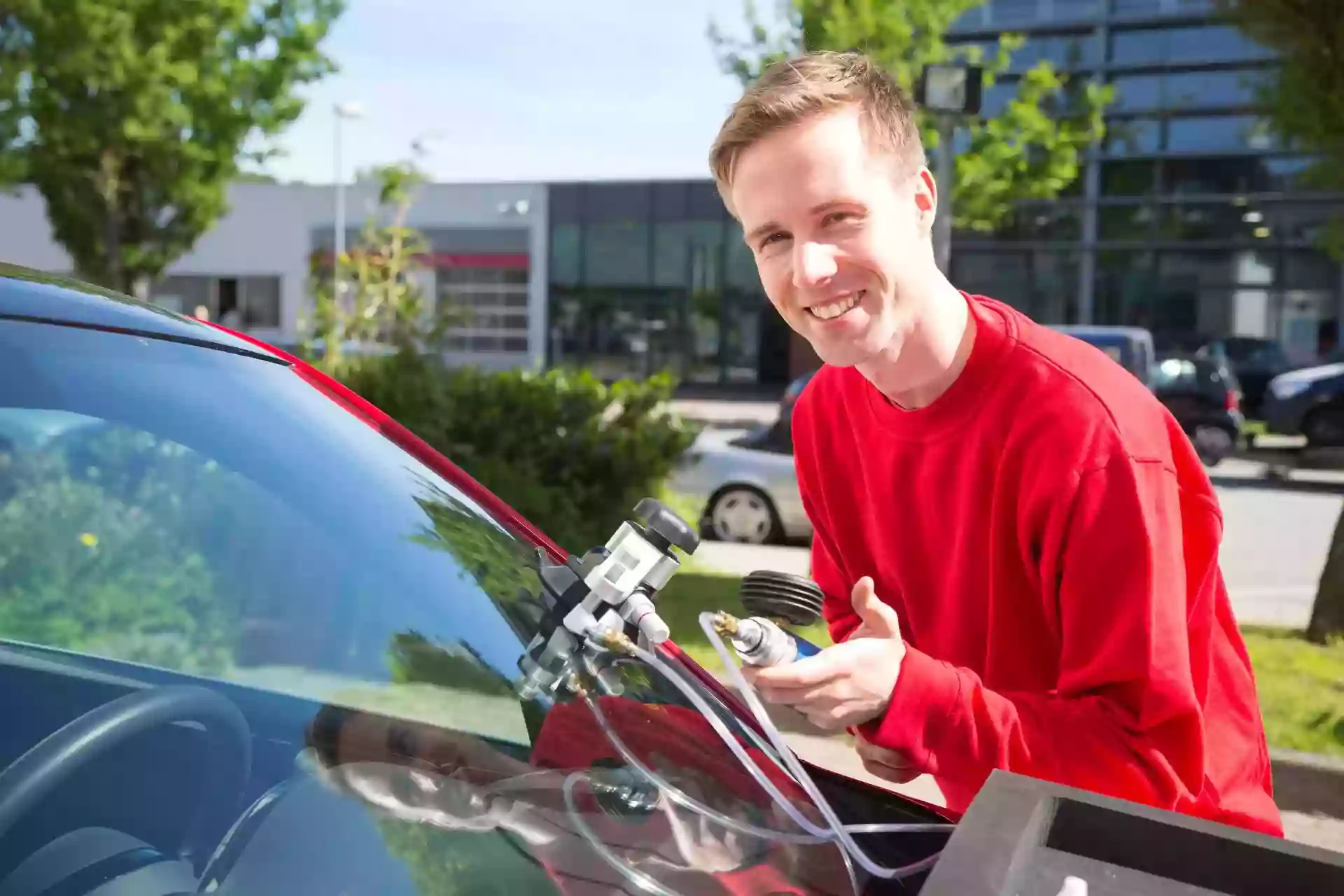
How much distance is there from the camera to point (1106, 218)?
1208 inches

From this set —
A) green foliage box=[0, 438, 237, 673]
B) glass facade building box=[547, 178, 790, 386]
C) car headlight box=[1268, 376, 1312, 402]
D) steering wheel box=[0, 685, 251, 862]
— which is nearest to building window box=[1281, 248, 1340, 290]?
glass facade building box=[547, 178, 790, 386]

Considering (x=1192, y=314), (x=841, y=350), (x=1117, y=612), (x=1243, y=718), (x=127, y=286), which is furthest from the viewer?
(x=1192, y=314)

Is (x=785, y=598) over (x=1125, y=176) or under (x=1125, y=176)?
under

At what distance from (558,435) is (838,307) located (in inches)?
255

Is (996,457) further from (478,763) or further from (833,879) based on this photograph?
(478,763)

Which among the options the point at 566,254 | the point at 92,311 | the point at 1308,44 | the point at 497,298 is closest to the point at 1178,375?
the point at 1308,44

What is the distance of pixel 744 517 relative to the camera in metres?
10.9

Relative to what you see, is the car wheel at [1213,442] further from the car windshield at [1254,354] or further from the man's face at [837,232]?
the man's face at [837,232]

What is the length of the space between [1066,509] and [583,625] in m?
0.62

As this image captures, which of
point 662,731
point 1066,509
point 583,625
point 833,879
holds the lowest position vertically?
point 833,879

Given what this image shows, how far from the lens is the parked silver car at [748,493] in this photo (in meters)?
10.8

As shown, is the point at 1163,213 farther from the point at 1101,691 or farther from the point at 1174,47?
the point at 1101,691

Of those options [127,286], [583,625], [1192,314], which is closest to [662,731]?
[583,625]

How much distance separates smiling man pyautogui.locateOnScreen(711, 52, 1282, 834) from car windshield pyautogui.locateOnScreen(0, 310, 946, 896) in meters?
0.22
